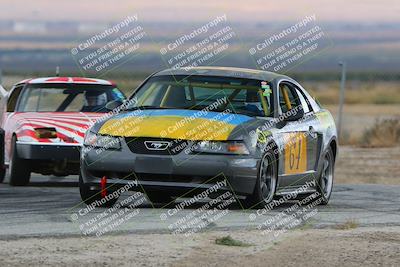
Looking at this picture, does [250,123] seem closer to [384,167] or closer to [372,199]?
[372,199]

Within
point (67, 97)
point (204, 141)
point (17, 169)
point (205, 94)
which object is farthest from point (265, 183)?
point (67, 97)

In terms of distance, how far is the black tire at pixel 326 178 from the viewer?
15.0 metres

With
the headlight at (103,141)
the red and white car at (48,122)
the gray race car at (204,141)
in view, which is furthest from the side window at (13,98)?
the headlight at (103,141)

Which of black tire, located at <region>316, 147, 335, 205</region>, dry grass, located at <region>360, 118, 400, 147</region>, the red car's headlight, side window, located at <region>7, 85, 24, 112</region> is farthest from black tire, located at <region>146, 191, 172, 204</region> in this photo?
dry grass, located at <region>360, 118, 400, 147</region>

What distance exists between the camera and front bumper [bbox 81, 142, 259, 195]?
501 inches

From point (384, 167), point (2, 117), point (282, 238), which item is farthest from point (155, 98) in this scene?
point (384, 167)

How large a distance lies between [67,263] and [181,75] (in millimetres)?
5302

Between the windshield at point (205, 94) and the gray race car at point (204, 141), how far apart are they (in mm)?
11

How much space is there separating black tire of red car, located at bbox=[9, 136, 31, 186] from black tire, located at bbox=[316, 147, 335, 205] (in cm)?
408

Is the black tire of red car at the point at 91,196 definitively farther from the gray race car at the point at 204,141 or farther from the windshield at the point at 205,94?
the windshield at the point at 205,94

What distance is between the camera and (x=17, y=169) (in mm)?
17047

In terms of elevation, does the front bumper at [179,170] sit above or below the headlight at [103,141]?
below

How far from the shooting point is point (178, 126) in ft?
42.4

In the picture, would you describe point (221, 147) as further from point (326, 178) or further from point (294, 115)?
point (326, 178)
